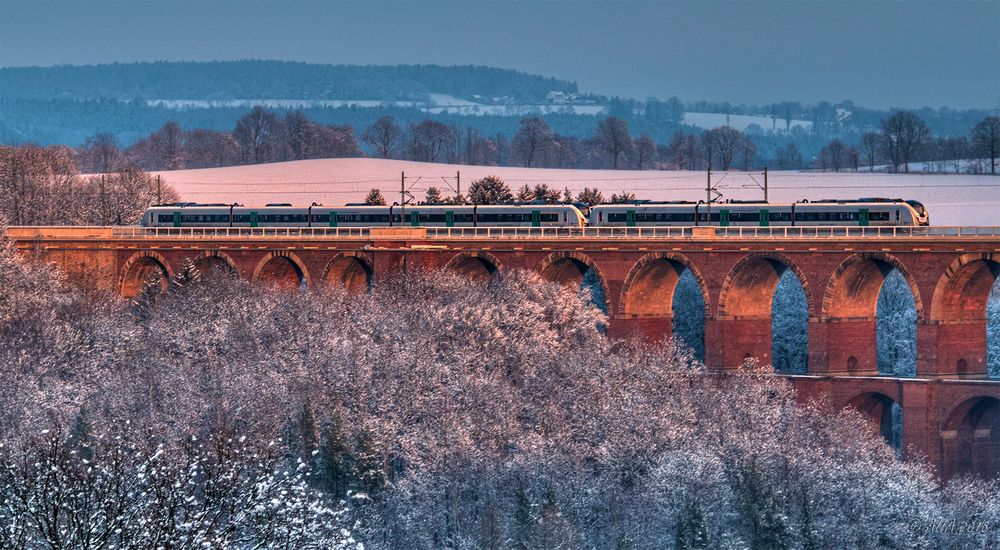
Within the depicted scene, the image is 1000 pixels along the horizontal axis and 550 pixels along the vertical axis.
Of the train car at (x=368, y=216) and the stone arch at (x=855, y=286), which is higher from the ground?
the train car at (x=368, y=216)

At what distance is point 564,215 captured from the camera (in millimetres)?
110312

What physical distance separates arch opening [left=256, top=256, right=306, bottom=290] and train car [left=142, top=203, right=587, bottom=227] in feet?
17.7

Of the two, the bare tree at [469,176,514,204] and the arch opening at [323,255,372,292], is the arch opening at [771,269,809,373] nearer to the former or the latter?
the bare tree at [469,176,514,204]

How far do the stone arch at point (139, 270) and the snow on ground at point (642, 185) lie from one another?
43.1m

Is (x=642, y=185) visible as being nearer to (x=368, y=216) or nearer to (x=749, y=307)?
(x=368, y=216)

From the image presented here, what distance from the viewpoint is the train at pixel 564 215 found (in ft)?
322

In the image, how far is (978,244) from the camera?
87.6 metres

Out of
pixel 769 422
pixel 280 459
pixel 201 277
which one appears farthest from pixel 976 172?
pixel 280 459

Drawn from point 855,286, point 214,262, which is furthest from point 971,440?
point 214,262

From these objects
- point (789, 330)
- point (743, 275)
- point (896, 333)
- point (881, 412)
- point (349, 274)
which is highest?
point (349, 274)

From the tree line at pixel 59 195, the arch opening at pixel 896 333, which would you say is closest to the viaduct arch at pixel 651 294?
the arch opening at pixel 896 333

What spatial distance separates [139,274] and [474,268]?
2529cm

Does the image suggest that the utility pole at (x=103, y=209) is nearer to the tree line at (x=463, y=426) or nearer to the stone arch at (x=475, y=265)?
the tree line at (x=463, y=426)

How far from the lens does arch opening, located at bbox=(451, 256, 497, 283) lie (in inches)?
4235
